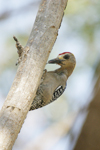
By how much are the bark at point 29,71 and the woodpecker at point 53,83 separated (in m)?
1.37

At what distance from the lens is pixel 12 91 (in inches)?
117

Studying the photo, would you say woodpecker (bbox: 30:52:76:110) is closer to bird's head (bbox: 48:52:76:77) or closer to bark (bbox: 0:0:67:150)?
bird's head (bbox: 48:52:76:77)

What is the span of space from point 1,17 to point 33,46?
8.25 feet

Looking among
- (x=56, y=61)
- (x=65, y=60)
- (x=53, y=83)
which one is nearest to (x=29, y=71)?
(x=53, y=83)

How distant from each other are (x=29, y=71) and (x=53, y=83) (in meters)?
1.89

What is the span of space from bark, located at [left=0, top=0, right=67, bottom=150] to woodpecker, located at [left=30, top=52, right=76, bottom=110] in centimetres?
137

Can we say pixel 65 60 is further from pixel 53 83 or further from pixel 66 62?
pixel 53 83

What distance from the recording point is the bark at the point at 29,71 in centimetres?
265

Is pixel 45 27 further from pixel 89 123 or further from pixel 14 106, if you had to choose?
pixel 89 123

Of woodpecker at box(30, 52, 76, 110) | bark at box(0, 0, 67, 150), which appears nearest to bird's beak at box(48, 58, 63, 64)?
woodpecker at box(30, 52, 76, 110)

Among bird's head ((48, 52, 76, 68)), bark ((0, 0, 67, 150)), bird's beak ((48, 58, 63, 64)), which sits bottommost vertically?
bark ((0, 0, 67, 150))

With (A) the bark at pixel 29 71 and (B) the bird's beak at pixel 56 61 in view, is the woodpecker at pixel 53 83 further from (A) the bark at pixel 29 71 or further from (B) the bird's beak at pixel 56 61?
(A) the bark at pixel 29 71

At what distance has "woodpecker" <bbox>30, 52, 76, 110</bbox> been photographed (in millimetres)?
4784

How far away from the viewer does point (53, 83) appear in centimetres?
498
